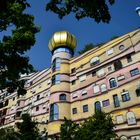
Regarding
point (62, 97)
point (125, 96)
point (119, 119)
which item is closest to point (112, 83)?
point (125, 96)

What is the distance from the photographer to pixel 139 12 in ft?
92.6

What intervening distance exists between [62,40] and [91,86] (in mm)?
9399

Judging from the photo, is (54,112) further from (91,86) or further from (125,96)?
(125,96)

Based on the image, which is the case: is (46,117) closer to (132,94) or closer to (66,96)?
(66,96)

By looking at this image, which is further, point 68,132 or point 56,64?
point 56,64

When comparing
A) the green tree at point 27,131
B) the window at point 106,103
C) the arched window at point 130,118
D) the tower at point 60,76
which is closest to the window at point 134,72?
the window at point 106,103

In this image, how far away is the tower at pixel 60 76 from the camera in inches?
1052

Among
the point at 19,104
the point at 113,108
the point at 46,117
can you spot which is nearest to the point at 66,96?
the point at 46,117

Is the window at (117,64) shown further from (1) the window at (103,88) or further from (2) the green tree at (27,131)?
(2) the green tree at (27,131)

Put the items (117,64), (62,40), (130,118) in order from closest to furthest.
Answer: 1. (130,118)
2. (117,64)
3. (62,40)

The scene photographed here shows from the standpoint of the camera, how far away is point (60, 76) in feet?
97.8

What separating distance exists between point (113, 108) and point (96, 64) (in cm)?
681

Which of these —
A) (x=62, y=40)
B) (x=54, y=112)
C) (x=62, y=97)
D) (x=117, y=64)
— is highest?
(x=62, y=40)

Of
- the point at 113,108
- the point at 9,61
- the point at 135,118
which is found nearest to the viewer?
the point at 9,61
